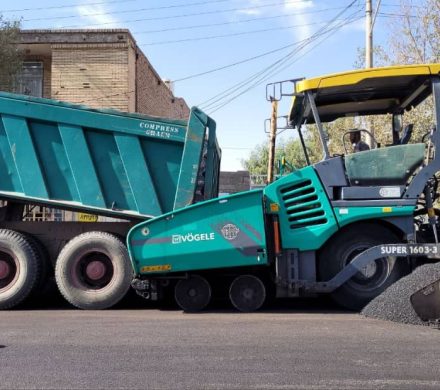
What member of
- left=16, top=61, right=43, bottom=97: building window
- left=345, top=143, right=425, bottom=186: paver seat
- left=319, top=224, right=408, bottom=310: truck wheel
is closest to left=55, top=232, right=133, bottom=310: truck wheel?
left=319, top=224, right=408, bottom=310: truck wheel

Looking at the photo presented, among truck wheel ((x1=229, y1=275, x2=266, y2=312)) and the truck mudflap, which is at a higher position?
the truck mudflap

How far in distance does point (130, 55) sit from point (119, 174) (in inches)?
399

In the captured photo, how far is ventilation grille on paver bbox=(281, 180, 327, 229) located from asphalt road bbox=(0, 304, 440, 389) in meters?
1.20

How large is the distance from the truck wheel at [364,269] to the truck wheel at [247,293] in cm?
84

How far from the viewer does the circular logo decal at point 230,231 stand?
22.5 feet

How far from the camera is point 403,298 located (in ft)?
20.5

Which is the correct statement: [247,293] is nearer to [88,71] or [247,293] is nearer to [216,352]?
[216,352]

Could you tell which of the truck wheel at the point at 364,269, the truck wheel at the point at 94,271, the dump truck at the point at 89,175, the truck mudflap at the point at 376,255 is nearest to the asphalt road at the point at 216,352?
the truck wheel at the point at 364,269

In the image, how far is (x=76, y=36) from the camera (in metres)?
16.8

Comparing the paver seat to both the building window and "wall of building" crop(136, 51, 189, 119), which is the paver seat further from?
the building window

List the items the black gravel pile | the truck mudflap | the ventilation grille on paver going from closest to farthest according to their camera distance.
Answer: the black gravel pile → the truck mudflap → the ventilation grille on paver

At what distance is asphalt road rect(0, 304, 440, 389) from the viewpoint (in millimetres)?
4246

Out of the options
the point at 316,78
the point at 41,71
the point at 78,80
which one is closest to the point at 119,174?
the point at 316,78

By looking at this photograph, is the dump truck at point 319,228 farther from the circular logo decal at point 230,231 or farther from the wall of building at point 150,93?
the wall of building at point 150,93
